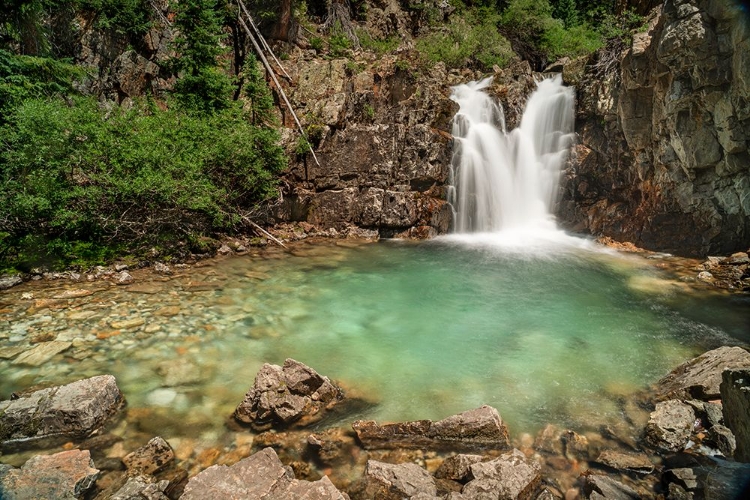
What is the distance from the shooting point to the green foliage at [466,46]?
794 inches

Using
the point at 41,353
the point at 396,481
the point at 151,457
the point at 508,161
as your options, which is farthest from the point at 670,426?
the point at 508,161

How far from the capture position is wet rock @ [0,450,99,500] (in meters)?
3.19

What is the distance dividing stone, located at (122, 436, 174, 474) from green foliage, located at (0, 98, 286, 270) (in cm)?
700

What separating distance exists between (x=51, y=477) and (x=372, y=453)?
115 inches

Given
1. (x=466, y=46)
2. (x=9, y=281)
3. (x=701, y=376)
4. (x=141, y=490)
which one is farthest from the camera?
(x=466, y=46)

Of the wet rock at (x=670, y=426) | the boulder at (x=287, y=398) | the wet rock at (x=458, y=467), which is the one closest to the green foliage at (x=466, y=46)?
the boulder at (x=287, y=398)

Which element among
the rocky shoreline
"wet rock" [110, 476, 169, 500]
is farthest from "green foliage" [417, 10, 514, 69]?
"wet rock" [110, 476, 169, 500]

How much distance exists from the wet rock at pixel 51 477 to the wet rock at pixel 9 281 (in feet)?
19.9

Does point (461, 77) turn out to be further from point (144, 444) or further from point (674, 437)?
point (144, 444)

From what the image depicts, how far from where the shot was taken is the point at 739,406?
339 cm

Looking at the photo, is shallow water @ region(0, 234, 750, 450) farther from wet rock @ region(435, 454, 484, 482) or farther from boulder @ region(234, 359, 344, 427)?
wet rock @ region(435, 454, 484, 482)

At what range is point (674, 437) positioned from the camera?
4113 mm

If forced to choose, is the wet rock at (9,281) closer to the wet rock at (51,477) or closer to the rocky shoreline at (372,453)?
the rocky shoreline at (372,453)

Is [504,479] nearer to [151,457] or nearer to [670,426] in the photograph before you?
[670,426]
